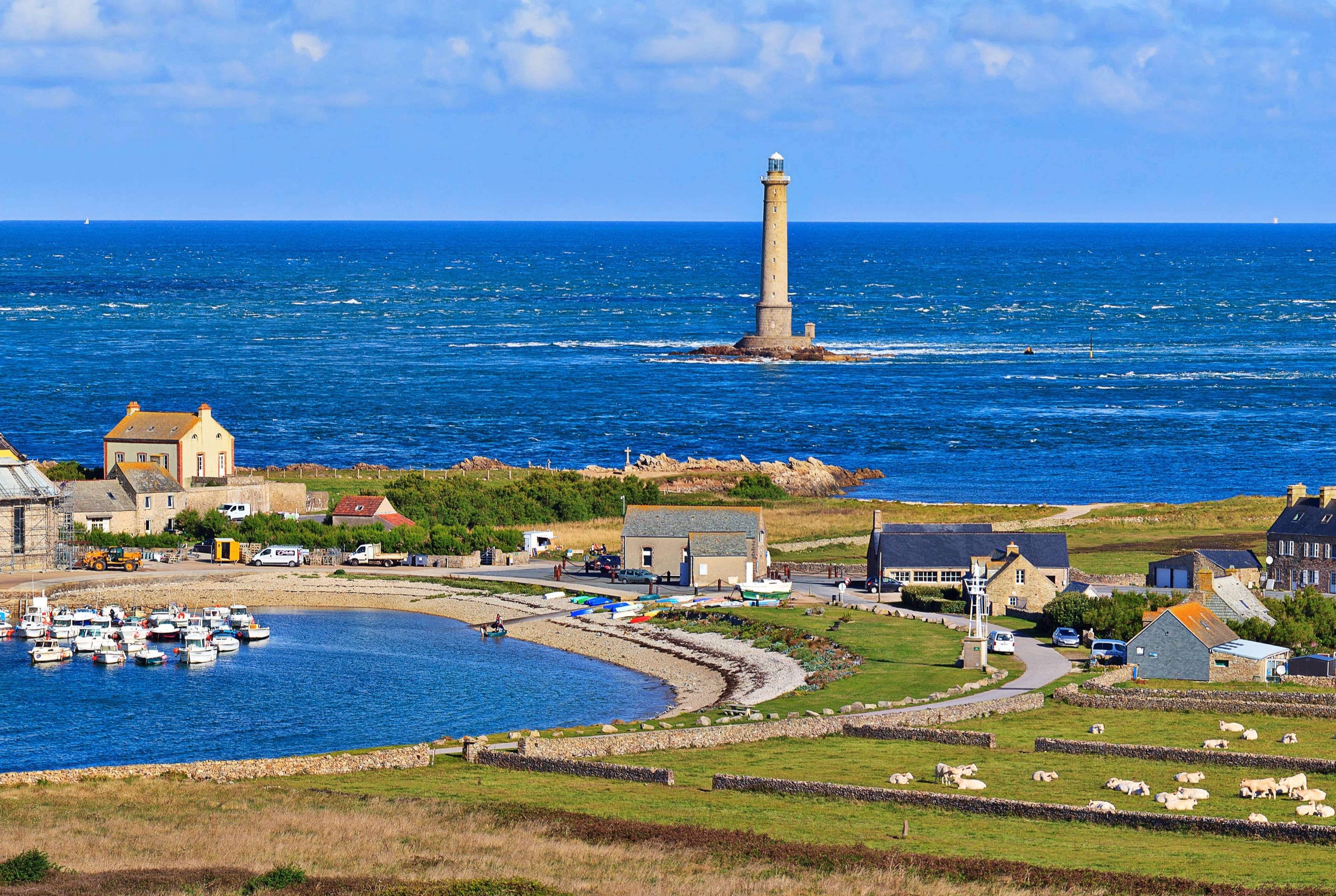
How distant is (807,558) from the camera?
3231 inches

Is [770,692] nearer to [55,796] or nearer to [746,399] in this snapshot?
[55,796]

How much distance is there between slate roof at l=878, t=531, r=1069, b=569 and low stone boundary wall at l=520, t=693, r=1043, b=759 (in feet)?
65.3

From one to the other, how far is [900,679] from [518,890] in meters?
24.1

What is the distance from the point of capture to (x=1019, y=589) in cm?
6788

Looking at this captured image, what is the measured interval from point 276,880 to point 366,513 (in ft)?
167

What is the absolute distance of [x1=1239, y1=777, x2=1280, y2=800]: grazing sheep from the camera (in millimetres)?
41344

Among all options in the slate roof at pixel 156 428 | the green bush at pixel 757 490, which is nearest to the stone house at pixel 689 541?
the green bush at pixel 757 490

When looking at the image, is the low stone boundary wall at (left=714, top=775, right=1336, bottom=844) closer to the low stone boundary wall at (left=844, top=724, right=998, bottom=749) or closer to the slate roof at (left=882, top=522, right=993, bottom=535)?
the low stone boundary wall at (left=844, top=724, right=998, bottom=749)

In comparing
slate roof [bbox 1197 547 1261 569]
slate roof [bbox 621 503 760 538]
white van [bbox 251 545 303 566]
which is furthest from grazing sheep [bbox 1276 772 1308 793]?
white van [bbox 251 545 303 566]

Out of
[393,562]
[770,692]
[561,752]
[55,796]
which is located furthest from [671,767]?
[393,562]

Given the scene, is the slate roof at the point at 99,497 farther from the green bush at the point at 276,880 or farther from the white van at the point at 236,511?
the green bush at the point at 276,880

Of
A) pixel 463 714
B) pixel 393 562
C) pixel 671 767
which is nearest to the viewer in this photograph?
pixel 671 767

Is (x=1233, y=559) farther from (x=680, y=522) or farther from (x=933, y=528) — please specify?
(x=680, y=522)

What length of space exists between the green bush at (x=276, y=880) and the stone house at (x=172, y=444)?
55.9 metres
